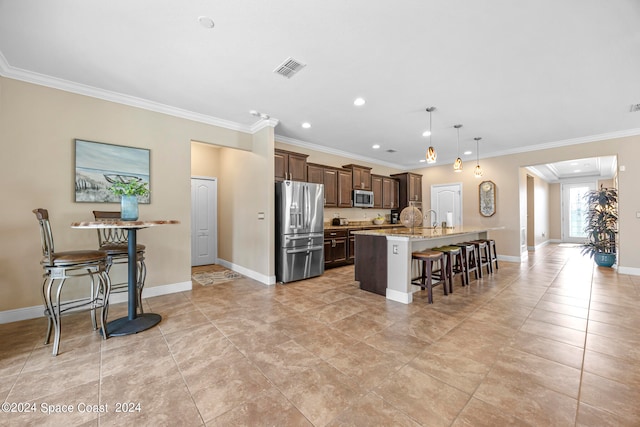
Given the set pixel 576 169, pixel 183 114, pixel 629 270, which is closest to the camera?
pixel 183 114

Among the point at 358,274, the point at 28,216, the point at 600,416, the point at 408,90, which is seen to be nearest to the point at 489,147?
the point at 408,90

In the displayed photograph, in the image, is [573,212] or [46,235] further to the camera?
[573,212]

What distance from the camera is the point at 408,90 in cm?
330

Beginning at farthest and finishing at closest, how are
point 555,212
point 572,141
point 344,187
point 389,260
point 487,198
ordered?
point 555,212, point 487,198, point 344,187, point 572,141, point 389,260

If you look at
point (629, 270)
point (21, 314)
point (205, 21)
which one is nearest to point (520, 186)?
point (629, 270)

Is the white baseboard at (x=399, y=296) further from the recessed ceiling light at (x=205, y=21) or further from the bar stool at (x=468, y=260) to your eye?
the recessed ceiling light at (x=205, y=21)

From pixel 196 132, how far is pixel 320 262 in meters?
3.08

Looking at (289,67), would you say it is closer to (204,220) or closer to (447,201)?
(204,220)

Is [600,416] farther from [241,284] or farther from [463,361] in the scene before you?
[241,284]

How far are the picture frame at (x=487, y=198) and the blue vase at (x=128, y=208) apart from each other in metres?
7.46

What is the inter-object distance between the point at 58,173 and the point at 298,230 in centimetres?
320

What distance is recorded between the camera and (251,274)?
4770mm

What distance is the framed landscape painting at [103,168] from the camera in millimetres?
3166

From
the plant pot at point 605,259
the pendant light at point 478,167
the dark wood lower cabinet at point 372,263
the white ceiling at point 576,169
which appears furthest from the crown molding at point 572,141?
the dark wood lower cabinet at point 372,263
